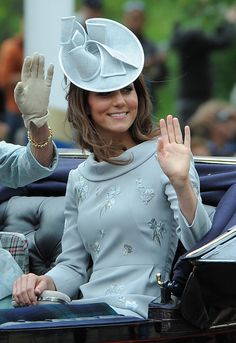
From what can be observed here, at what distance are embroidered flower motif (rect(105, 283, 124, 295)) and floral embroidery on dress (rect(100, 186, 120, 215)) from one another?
256 millimetres

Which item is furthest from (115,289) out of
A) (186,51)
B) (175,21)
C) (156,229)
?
(175,21)

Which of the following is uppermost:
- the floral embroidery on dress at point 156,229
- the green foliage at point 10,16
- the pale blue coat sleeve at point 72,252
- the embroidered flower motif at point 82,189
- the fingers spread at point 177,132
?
the fingers spread at point 177,132

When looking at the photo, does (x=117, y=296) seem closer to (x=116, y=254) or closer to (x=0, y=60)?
(x=116, y=254)

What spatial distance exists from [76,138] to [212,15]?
576 centimetres

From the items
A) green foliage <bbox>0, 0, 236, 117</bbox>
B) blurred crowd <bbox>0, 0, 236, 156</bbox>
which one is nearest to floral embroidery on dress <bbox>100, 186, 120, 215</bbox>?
blurred crowd <bbox>0, 0, 236, 156</bbox>

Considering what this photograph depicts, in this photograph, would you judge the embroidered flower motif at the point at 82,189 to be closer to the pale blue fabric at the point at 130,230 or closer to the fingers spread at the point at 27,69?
the pale blue fabric at the point at 130,230

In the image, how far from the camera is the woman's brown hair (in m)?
4.29

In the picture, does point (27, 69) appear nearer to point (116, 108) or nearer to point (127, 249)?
point (116, 108)

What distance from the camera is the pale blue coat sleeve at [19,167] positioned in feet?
14.2

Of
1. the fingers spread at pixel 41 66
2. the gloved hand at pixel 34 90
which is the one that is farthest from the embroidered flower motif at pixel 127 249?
the fingers spread at pixel 41 66

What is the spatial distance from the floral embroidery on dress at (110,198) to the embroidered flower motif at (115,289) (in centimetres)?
26

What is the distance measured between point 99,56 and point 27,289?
840 mm

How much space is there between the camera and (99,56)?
4.27m

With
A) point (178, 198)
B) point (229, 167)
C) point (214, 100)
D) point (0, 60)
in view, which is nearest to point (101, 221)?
point (178, 198)
